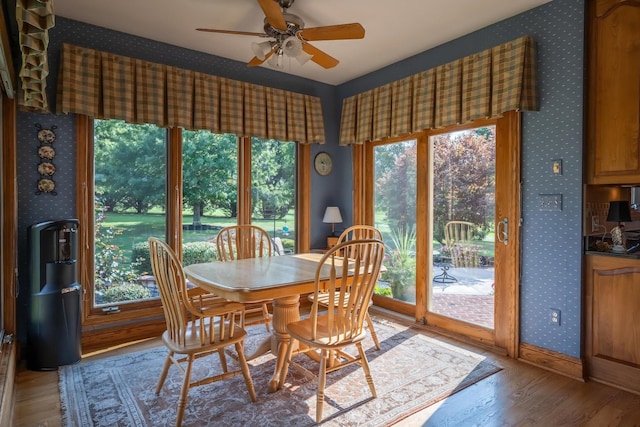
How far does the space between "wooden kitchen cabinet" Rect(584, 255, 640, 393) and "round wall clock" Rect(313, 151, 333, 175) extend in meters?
2.76

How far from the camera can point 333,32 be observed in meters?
2.47

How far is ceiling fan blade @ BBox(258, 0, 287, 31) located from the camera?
215 cm

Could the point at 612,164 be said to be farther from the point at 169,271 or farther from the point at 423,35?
the point at 169,271

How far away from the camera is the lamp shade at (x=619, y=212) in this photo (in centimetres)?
259

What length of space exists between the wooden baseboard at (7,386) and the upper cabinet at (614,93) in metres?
3.64

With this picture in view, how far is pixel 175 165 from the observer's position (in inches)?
140

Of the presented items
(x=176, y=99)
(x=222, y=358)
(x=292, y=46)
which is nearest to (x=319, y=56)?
(x=292, y=46)

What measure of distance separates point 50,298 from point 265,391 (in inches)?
63.8

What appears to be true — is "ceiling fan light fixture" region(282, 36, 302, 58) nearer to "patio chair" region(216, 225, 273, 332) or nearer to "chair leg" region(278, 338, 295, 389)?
"patio chair" region(216, 225, 273, 332)

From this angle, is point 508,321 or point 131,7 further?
point 508,321

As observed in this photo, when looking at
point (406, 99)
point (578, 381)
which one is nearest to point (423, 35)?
point (406, 99)

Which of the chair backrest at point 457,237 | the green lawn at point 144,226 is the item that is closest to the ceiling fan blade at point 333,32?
the chair backrest at point 457,237

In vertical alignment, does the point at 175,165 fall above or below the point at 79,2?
below

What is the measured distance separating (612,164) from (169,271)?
2813mm
